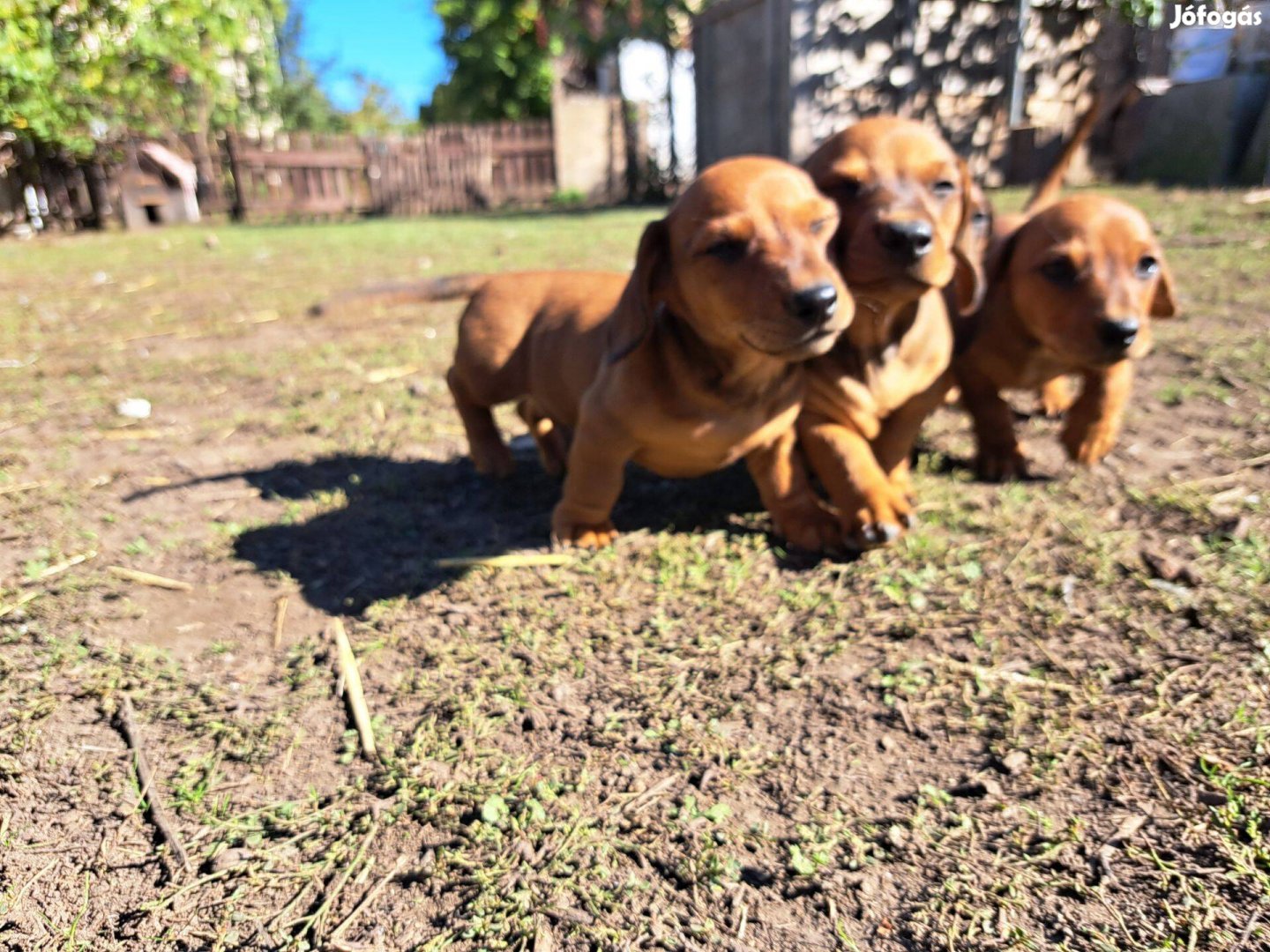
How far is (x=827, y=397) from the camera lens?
2.78 meters

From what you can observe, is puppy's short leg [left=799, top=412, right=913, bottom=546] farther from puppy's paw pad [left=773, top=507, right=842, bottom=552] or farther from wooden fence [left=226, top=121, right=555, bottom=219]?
wooden fence [left=226, top=121, right=555, bottom=219]

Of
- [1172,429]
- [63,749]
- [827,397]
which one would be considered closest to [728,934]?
[63,749]

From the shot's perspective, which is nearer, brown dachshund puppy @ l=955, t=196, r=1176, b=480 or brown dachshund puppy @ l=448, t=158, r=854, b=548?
brown dachshund puppy @ l=448, t=158, r=854, b=548

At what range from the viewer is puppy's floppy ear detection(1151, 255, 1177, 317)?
303 centimetres

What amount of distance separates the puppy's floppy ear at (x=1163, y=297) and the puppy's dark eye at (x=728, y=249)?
5.51 feet

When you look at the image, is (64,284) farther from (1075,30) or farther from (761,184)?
(1075,30)

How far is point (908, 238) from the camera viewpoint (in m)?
2.35

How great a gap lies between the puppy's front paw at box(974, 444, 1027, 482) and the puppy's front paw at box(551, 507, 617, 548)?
59.5 inches

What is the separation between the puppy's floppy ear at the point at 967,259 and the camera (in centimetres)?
277

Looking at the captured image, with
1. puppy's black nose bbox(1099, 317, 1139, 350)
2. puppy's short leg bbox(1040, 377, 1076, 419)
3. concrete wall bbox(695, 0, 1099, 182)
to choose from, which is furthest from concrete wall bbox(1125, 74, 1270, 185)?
puppy's black nose bbox(1099, 317, 1139, 350)

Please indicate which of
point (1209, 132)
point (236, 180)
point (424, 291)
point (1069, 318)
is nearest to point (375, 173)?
point (236, 180)

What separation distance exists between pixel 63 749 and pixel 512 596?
3.76 feet

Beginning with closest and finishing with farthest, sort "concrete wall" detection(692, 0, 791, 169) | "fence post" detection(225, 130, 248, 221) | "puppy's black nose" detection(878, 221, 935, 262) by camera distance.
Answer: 1. "puppy's black nose" detection(878, 221, 935, 262)
2. "concrete wall" detection(692, 0, 791, 169)
3. "fence post" detection(225, 130, 248, 221)

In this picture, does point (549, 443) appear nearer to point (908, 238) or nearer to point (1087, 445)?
point (908, 238)
